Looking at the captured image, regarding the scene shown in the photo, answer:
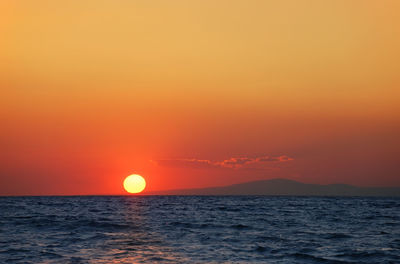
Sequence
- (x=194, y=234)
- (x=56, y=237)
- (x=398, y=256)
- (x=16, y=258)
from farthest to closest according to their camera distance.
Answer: (x=194, y=234) < (x=56, y=237) < (x=398, y=256) < (x=16, y=258)

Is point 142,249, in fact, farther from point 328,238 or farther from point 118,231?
point 328,238

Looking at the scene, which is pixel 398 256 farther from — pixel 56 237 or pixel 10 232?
pixel 10 232

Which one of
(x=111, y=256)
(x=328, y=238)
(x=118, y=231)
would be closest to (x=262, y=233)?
(x=328, y=238)

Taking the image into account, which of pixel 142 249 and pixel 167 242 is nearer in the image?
pixel 142 249

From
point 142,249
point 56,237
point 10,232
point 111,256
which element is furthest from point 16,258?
point 10,232

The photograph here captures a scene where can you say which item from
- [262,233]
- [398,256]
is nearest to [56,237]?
[262,233]

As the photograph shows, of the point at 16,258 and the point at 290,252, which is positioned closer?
the point at 16,258

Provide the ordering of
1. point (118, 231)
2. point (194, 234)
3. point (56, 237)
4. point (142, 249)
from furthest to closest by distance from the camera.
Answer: point (118, 231)
point (194, 234)
point (56, 237)
point (142, 249)

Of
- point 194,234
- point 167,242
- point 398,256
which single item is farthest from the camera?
point 194,234

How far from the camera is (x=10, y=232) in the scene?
37.1 metres

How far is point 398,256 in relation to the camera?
26703 mm

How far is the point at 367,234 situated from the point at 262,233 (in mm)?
8321

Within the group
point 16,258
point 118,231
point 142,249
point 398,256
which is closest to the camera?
point 16,258

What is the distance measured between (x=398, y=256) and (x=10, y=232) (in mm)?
27862
